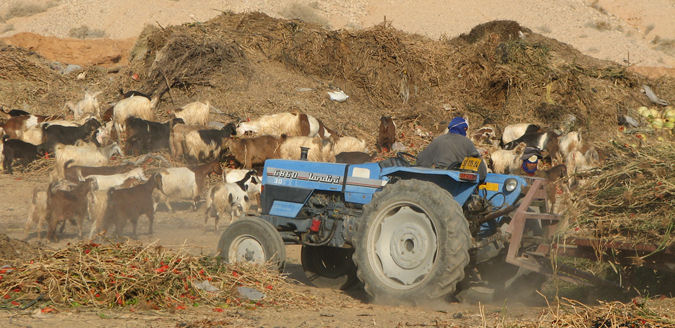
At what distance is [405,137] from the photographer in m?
23.6

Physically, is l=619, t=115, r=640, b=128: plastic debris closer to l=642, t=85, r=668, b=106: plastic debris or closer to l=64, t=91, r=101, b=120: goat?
l=642, t=85, r=668, b=106: plastic debris

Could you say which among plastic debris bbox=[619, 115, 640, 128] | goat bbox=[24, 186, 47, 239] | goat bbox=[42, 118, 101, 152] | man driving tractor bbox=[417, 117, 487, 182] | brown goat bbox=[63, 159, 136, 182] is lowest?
goat bbox=[24, 186, 47, 239]

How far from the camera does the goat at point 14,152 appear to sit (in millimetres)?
19047

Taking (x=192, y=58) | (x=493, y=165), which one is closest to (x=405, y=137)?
(x=493, y=165)

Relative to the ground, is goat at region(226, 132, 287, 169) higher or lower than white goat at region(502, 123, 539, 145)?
lower

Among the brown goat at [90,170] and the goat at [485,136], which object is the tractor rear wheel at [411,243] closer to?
the brown goat at [90,170]

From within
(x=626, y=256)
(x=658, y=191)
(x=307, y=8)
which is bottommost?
(x=626, y=256)

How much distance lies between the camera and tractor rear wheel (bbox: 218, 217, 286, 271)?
832cm

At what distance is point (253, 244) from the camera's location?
8609 mm

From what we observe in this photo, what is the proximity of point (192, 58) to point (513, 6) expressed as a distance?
1529 inches

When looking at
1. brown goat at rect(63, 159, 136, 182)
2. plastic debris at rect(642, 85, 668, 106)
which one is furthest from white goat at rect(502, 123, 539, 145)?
brown goat at rect(63, 159, 136, 182)

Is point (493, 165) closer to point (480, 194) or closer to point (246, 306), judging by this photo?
point (480, 194)

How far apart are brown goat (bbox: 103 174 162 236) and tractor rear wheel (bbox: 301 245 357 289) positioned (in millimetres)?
5138

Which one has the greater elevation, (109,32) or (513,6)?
(513,6)
